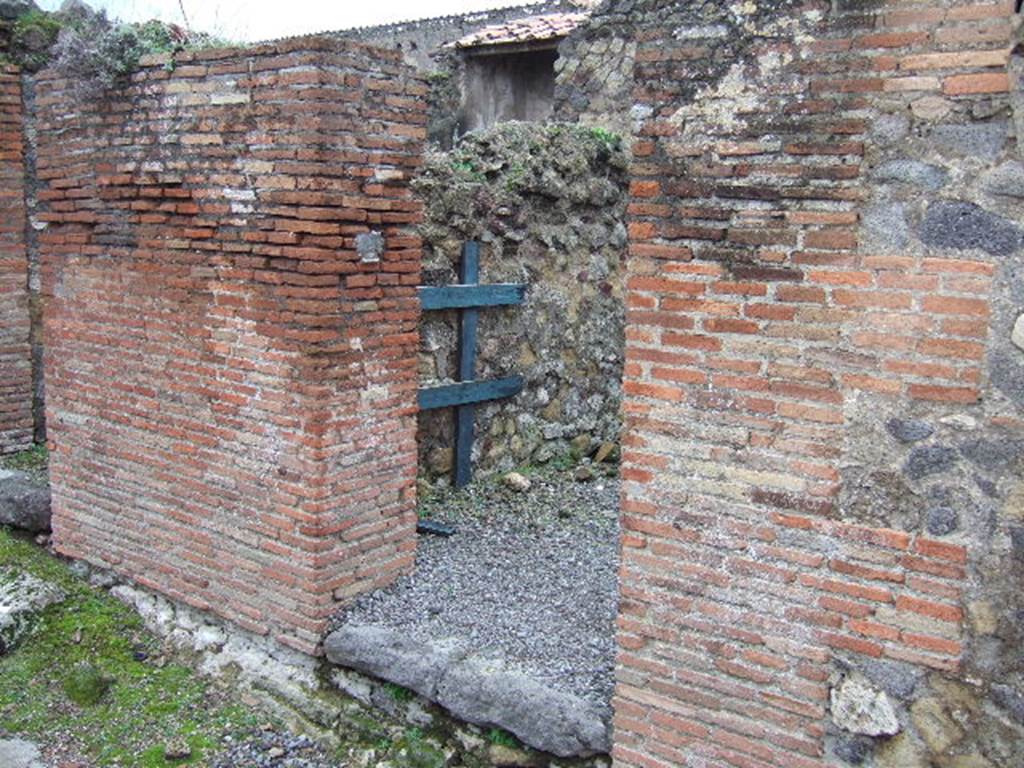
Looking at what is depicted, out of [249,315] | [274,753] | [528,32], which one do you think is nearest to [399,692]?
[274,753]

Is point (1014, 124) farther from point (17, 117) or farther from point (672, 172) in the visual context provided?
point (17, 117)

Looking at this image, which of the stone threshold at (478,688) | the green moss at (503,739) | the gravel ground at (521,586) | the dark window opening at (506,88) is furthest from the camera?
the dark window opening at (506,88)

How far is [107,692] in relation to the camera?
196 inches

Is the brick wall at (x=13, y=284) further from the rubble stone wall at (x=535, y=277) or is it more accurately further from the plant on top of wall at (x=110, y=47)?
the rubble stone wall at (x=535, y=277)

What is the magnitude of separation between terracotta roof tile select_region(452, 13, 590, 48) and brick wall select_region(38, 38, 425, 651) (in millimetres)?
7754

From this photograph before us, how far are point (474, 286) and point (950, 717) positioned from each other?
14.0 feet

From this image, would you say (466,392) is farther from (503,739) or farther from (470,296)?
(503,739)

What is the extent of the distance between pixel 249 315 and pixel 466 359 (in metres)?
2.21

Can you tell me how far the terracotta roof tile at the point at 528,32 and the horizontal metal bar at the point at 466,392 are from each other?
21.1 ft

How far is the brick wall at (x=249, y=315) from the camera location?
4.43 meters

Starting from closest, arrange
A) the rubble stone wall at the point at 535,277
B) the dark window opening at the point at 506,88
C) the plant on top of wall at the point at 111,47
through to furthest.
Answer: the plant on top of wall at the point at 111,47 → the rubble stone wall at the point at 535,277 → the dark window opening at the point at 506,88

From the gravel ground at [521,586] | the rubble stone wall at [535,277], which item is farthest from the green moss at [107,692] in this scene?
the rubble stone wall at [535,277]

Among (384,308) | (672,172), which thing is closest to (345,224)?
(384,308)

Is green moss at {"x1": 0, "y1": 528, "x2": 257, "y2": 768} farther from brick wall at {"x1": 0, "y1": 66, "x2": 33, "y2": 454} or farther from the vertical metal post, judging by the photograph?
the vertical metal post
